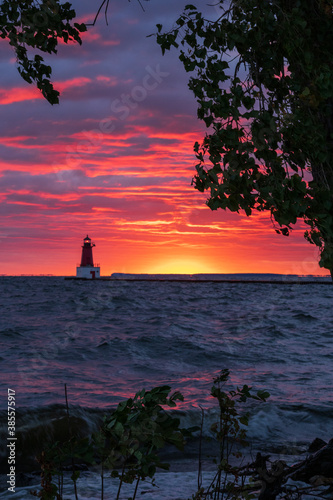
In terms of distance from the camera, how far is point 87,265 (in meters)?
109

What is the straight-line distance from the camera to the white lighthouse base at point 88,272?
11004 centimetres

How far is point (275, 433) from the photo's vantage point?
28.8 feet

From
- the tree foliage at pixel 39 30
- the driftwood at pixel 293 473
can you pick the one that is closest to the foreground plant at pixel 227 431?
the driftwood at pixel 293 473

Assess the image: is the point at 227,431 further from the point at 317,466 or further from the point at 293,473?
the point at 317,466

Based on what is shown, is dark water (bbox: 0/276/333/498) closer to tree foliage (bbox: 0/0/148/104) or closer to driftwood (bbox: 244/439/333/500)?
driftwood (bbox: 244/439/333/500)

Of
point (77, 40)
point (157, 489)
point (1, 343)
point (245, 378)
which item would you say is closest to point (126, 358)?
point (245, 378)

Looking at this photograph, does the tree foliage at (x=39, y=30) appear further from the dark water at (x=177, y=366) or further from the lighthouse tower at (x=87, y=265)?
the lighthouse tower at (x=87, y=265)

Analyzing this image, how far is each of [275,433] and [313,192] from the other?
6438 millimetres

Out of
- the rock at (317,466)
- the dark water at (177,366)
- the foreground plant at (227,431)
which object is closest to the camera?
the foreground plant at (227,431)

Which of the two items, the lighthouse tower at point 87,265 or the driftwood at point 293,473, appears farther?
the lighthouse tower at point 87,265

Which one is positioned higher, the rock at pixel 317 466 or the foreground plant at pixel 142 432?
the foreground plant at pixel 142 432

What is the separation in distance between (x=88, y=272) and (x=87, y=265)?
3.03 metres

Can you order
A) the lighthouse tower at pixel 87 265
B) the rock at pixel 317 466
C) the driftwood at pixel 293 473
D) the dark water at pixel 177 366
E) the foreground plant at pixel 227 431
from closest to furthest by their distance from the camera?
the foreground plant at pixel 227 431, the driftwood at pixel 293 473, the rock at pixel 317 466, the dark water at pixel 177 366, the lighthouse tower at pixel 87 265

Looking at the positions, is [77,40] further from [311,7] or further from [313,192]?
[313,192]
